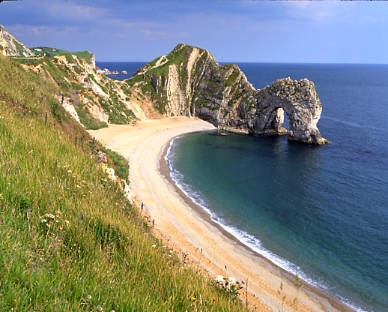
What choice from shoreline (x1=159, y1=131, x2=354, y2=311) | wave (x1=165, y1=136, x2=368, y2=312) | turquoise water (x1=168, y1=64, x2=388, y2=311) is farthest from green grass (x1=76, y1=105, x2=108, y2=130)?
wave (x1=165, y1=136, x2=368, y2=312)

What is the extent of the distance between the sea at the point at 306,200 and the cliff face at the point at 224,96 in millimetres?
6748

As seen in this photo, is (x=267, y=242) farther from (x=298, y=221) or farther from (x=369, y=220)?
(x=369, y=220)

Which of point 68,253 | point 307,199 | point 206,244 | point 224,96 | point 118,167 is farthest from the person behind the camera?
point 224,96

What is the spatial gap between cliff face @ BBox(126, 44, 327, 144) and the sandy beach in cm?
3285

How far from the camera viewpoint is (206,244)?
Result: 23.3 m

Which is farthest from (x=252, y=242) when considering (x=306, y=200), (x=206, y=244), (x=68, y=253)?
(x=68, y=253)

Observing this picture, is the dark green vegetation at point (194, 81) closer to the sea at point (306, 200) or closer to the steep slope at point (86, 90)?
the steep slope at point (86, 90)

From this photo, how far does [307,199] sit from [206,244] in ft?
55.4

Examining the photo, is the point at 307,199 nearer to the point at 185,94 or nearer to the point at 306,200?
the point at 306,200

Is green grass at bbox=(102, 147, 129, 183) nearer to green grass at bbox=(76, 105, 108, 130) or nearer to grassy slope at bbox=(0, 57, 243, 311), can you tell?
grassy slope at bbox=(0, 57, 243, 311)

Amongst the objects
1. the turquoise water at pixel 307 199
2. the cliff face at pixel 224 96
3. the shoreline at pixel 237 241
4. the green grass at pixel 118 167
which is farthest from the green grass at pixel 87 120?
the green grass at pixel 118 167

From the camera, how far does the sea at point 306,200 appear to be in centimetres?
2105

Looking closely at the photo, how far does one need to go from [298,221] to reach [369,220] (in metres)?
7.87

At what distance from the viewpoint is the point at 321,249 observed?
23.4m
